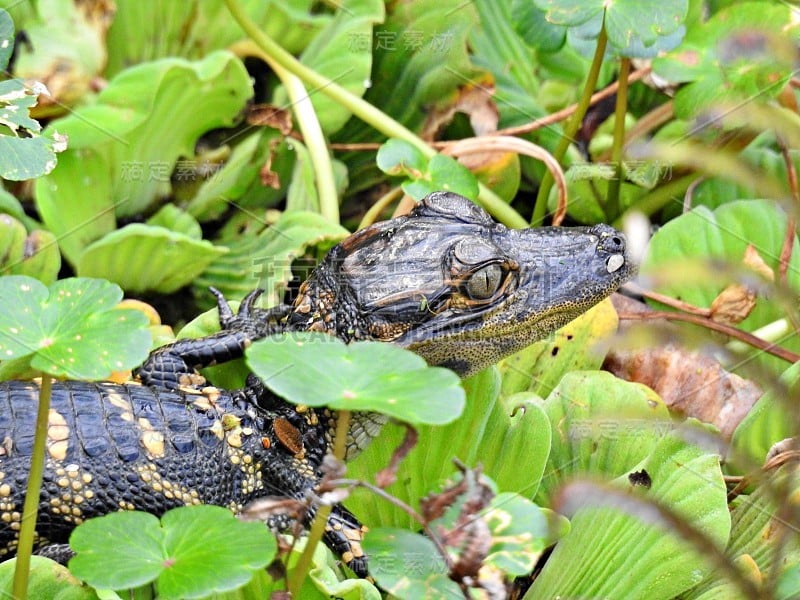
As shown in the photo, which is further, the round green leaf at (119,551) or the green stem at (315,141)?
the green stem at (315,141)

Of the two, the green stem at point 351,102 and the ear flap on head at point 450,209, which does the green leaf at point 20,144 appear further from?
the green stem at point 351,102

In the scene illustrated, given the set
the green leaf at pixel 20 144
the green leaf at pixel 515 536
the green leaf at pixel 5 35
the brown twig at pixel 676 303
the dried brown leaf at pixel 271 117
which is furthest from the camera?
the dried brown leaf at pixel 271 117

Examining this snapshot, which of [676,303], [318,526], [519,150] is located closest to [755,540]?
[676,303]

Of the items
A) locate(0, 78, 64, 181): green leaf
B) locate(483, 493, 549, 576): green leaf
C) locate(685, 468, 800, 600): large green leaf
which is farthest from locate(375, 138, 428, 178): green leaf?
locate(483, 493, 549, 576): green leaf

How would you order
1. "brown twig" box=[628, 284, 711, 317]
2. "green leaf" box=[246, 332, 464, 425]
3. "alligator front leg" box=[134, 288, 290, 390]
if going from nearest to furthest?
"green leaf" box=[246, 332, 464, 425] → "alligator front leg" box=[134, 288, 290, 390] → "brown twig" box=[628, 284, 711, 317]

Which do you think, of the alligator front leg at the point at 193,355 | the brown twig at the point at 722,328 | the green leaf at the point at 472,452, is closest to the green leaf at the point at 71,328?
the green leaf at the point at 472,452

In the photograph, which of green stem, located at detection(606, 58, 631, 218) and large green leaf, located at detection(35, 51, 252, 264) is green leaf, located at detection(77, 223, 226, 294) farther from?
green stem, located at detection(606, 58, 631, 218)
